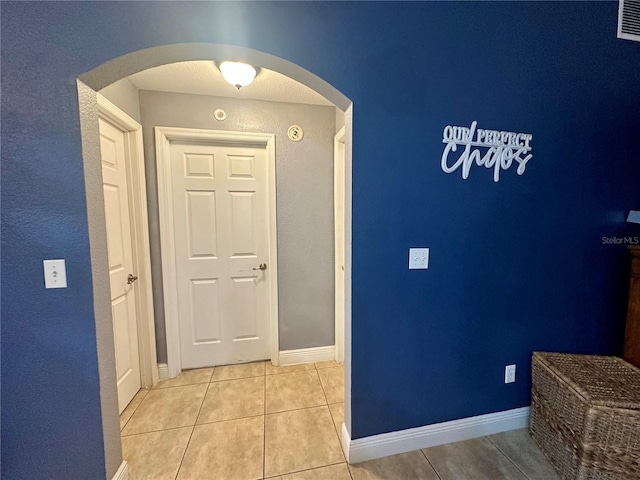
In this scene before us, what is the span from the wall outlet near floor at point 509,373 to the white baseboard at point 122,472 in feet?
7.14

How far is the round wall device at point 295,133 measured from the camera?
2.28m

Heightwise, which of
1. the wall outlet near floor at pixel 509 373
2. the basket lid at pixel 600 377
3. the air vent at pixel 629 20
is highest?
the air vent at pixel 629 20

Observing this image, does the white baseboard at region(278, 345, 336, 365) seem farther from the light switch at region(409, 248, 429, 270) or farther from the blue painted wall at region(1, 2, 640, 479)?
the light switch at region(409, 248, 429, 270)

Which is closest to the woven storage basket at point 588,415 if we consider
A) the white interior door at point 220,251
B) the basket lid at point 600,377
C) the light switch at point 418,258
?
A: the basket lid at point 600,377

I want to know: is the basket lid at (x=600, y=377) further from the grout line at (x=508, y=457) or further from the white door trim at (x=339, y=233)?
the white door trim at (x=339, y=233)

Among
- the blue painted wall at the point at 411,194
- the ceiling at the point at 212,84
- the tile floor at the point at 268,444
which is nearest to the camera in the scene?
the blue painted wall at the point at 411,194

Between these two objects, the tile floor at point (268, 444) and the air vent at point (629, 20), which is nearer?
the tile floor at point (268, 444)

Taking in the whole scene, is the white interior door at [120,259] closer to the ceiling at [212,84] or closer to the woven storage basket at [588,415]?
the ceiling at [212,84]

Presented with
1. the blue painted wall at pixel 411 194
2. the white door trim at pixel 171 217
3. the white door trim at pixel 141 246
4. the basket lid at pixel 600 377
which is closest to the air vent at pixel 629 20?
the blue painted wall at pixel 411 194

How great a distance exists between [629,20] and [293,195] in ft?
7.77

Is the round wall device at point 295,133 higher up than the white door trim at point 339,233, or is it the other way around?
the round wall device at point 295,133

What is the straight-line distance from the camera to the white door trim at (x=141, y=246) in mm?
1959

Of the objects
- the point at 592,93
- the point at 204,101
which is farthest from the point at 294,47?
the point at 592,93

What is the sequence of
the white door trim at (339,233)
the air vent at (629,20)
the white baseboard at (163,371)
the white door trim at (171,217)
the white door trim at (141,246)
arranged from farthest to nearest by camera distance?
the white door trim at (339,233) → the white baseboard at (163,371) → the white door trim at (171,217) → the white door trim at (141,246) → the air vent at (629,20)
